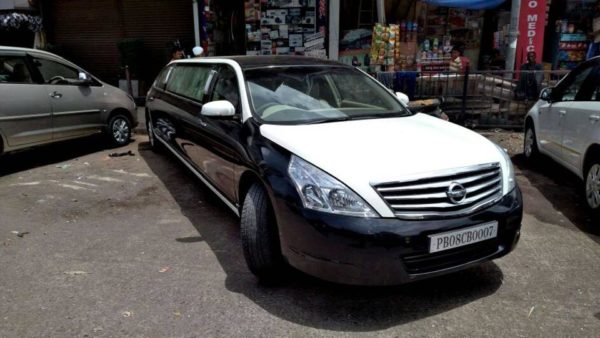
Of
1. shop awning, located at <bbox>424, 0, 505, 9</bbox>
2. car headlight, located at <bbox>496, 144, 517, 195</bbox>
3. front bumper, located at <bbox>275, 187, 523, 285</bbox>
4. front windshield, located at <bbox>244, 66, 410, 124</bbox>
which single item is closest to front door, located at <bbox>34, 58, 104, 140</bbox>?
front windshield, located at <bbox>244, 66, 410, 124</bbox>

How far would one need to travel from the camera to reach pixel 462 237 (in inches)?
115

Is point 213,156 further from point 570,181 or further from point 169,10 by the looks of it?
point 169,10

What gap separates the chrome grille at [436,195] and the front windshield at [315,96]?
1.12 meters

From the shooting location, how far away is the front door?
703cm

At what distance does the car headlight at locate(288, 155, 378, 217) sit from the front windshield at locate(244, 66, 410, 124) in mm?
831

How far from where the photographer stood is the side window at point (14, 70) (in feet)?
21.3

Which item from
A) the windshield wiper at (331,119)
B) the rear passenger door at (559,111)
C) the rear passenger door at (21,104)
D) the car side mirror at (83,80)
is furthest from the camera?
the car side mirror at (83,80)

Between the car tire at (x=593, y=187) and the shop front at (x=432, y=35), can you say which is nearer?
the car tire at (x=593, y=187)

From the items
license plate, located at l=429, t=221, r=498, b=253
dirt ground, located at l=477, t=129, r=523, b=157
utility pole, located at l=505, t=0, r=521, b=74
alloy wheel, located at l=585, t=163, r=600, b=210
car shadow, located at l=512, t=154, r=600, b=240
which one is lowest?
car shadow, located at l=512, t=154, r=600, b=240

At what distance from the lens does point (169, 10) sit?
13.4 m

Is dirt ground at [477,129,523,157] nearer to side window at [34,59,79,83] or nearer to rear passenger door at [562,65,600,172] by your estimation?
rear passenger door at [562,65,600,172]

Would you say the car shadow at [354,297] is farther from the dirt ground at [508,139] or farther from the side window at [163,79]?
the dirt ground at [508,139]

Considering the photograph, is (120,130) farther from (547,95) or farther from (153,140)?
(547,95)

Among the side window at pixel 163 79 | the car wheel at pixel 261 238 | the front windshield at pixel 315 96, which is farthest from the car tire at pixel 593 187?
the side window at pixel 163 79
